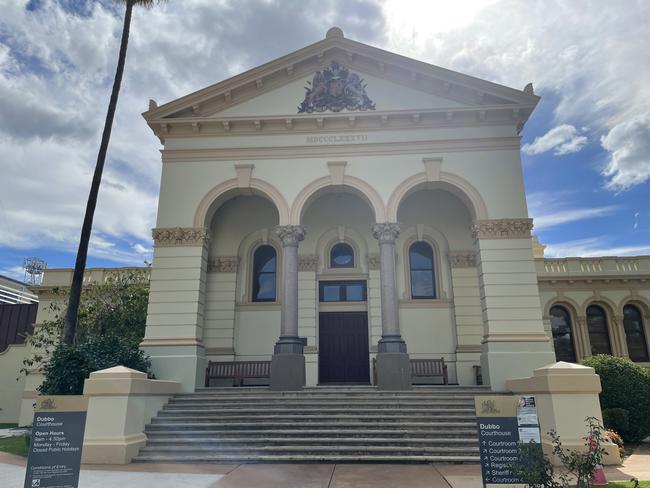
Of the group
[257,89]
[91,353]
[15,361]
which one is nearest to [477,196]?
[257,89]

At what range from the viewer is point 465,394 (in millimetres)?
13586

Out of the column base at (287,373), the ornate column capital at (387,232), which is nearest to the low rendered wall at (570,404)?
the ornate column capital at (387,232)

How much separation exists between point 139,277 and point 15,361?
794cm

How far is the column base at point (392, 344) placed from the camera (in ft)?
49.4

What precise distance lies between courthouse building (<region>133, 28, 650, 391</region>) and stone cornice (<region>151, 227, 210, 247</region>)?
5 cm

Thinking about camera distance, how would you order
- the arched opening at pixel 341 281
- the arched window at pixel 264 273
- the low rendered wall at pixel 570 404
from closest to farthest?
the low rendered wall at pixel 570 404, the arched opening at pixel 341 281, the arched window at pixel 264 273

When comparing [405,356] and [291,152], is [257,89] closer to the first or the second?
[291,152]

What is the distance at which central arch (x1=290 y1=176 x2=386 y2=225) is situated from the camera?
16891 mm

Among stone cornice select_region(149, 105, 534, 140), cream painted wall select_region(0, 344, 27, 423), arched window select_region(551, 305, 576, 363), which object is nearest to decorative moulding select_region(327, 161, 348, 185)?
stone cornice select_region(149, 105, 534, 140)

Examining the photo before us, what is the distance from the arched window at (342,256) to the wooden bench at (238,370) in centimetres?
488

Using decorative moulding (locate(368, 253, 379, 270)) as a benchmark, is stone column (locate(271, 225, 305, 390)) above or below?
below

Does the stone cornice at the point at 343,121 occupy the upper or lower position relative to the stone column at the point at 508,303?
upper

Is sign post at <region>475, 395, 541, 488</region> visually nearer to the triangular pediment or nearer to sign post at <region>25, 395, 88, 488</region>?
sign post at <region>25, 395, 88, 488</region>

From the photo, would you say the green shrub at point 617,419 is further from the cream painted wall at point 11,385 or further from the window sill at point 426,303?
the cream painted wall at point 11,385
